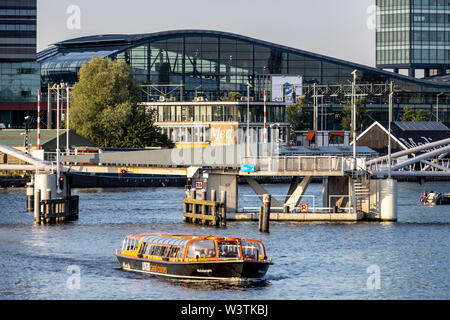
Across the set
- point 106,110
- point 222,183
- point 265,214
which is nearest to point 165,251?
point 265,214

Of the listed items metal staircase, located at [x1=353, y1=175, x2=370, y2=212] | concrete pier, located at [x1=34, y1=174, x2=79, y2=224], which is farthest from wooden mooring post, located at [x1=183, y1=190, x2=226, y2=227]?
metal staircase, located at [x1=353, y1=175, x2=370, y2=212]

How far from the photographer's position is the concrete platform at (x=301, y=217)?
95.3 metres

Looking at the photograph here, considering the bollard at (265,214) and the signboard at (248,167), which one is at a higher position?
the signboard at (248,167)

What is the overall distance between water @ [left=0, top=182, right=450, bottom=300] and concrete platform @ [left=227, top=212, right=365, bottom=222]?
27.6 inches

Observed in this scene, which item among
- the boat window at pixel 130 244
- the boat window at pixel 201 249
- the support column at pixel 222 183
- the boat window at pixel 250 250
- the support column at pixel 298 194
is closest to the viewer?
the boat window at pixel 201 249

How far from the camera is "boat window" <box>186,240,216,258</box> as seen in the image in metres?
65.8

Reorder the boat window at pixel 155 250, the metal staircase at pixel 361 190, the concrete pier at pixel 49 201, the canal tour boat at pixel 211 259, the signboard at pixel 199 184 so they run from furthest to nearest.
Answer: the signboard at pixel 199 184, the concrete pier at pixel 49 201, the metal staircase at pixel 361 190, the boat window at pixel 155 250, the canal tour boat at pixel 211 259

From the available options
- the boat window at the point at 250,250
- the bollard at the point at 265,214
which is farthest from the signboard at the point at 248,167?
the boat window at the point at 250,250

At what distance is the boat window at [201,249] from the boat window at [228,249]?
0.50 meters

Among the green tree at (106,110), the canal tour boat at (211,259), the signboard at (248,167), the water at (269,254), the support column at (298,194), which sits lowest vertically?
the water at (269,254)

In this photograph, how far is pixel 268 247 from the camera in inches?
3162

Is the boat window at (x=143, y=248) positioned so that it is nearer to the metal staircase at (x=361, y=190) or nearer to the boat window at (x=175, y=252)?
the boat window at (x=175, y=252)

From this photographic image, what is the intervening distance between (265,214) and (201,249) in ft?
76.1

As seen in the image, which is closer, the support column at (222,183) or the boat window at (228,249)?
the boat window at (228,249)
